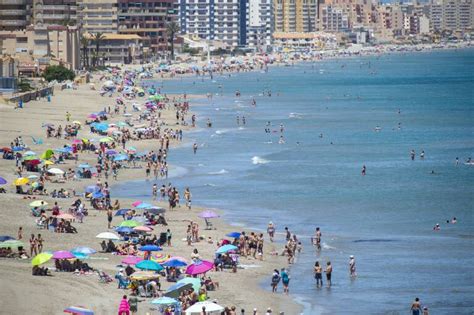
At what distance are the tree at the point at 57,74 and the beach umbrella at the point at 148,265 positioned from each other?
91943 millimetres

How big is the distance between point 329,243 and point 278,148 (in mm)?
33577

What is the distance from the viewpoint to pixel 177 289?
3262 cm

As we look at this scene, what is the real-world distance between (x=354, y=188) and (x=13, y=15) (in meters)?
107

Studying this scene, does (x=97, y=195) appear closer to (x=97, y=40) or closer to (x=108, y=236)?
(x=108, y=236)

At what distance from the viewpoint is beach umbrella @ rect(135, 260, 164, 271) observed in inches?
1366

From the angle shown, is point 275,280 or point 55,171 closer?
point 275,280

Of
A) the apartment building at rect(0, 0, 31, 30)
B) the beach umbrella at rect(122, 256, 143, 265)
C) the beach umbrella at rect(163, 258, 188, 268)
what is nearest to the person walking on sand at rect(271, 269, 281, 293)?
the beach umbrella at rect(163, 258, 188, 268)

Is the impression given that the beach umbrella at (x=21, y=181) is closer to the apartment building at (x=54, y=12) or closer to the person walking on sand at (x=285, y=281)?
the person walking on sand at (x=285, y=281)

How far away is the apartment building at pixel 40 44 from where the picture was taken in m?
134

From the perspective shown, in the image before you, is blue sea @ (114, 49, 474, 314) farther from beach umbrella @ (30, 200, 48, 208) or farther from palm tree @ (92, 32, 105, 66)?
palm tree @ (92, 32, 105, 66)

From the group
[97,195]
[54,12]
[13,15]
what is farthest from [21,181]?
[54,12]

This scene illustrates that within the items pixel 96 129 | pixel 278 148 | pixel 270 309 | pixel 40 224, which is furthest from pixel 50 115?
pixel 270 309

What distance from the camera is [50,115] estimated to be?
285 ft

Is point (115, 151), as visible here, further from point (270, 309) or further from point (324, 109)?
point (324, 109)
